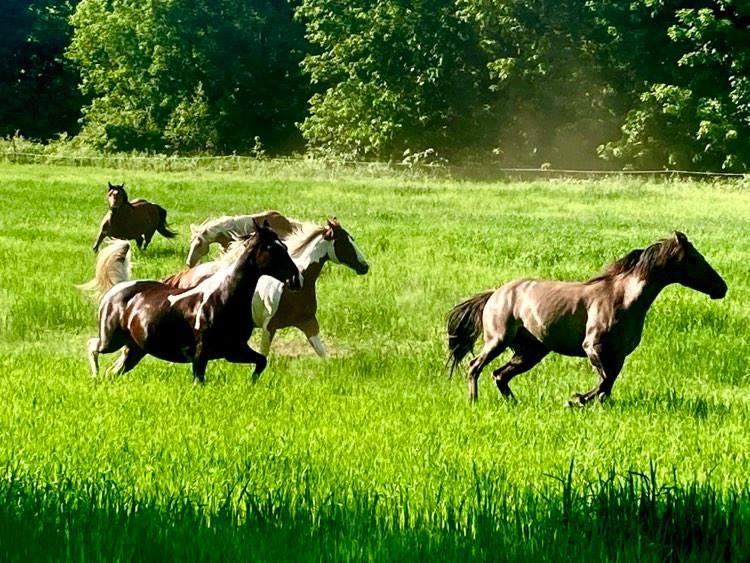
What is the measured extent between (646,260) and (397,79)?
63326mm

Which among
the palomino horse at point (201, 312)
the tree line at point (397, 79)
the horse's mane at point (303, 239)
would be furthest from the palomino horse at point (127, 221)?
the tree line at point (397, 79)

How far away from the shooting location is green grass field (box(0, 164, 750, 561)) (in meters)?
5.00

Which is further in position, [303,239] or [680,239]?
[303,239]

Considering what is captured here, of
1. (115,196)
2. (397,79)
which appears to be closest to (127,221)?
(115,196)

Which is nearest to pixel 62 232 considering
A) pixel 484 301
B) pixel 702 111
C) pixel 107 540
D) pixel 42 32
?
pixel 484 301

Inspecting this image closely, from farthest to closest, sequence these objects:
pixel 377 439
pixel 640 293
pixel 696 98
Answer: pixel 696 98, pixel 640 293, pixel 377 439

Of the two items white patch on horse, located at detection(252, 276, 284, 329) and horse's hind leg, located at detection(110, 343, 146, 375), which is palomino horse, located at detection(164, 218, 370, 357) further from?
horse's hind leg, located at detection(110, 343, 146, 375)

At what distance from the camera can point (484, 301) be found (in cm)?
1017

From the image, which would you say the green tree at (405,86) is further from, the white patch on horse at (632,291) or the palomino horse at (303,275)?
the white patch on horse at (632,291)

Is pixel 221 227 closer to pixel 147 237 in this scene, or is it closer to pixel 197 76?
pixel 147 237

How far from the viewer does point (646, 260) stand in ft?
31.0

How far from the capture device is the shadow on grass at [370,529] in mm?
4734

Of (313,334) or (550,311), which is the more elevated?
(550,311)

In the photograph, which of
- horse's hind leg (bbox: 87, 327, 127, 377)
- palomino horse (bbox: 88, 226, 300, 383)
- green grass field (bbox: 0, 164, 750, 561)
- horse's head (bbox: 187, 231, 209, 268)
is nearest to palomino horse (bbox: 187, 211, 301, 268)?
horse's head (bbox: 187, 231, 209, 268)
